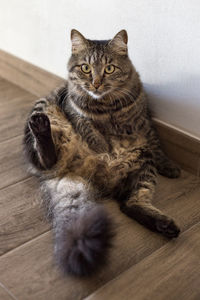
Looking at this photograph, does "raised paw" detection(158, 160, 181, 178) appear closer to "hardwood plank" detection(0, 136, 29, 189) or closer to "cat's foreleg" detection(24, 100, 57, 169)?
"cat's foreleg" detection(24, 100, 57, 169)

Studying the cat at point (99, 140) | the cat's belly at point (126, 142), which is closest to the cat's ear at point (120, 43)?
the cat at point (99, 140)

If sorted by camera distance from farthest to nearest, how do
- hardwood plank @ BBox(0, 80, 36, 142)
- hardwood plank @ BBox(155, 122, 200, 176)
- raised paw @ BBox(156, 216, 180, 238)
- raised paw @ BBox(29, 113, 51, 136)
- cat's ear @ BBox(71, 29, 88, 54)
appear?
1. hardwood plank @ BBox(0, 80, 36, 142)
2. hardwood plank @ BBox(155, 122, 200, 176)
3. cat's ear @ BBox(71, 29, 88, 54)
4. raised paw @ BBox(29, 113, 51, 136)
5. raised paw @ BBox(156, 216, 180, 238)

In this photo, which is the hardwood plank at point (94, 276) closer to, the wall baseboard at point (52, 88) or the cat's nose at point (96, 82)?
the wall baseboard at point (52, 88)

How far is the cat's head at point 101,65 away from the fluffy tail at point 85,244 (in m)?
0.60

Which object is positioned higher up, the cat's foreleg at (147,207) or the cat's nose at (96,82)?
the cat's nose at (96,82)

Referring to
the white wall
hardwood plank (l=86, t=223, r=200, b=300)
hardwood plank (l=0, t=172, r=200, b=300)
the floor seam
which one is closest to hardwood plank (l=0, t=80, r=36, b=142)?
the white wall

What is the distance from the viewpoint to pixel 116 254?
1.43 m

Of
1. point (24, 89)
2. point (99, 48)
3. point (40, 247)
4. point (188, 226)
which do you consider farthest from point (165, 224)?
point (24, 89)

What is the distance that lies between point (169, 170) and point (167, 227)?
1.34ft

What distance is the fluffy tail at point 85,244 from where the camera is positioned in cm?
122

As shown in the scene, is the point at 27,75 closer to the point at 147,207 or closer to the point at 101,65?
the point at 101,65

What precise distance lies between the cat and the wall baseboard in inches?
2.8

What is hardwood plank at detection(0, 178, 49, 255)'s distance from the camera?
1522 mm

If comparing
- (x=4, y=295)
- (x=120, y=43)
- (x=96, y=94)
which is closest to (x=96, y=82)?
(x=96, y=94)
